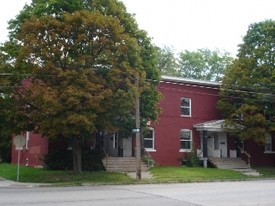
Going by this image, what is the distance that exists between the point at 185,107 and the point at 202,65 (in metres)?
34.0

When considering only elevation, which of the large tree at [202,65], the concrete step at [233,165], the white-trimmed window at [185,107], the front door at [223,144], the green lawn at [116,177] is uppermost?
the large tree at [202,65]

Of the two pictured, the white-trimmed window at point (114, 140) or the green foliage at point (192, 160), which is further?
the green foliage at point (192, 160)

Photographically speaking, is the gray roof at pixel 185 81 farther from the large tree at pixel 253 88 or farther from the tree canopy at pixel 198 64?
the tree canopy at pixel 198 64

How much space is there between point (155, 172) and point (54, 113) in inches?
404

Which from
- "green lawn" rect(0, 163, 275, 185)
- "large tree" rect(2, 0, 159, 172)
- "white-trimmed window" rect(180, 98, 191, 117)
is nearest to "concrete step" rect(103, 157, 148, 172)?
"green lawn" rect(0, 163, 275, 185)

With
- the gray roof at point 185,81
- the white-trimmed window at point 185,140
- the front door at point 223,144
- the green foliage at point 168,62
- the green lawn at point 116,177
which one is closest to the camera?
the green lawn at point 116,177

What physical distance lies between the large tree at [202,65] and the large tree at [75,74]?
1769 inches

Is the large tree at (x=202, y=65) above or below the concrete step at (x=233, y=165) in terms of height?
above

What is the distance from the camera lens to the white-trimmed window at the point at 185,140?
38438 mm

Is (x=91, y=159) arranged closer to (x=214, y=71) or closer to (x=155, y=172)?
(x=155, y=172)

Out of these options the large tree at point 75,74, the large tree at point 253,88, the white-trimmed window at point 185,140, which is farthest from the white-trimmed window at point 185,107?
the large tree at point 75,74

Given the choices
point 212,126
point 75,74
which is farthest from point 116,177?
point 212,126

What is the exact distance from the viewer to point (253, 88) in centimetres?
3700

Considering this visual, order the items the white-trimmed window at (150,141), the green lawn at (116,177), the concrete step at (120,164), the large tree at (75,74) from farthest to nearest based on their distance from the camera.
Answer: the white-trimmed window at (150,141)
the concrete step at (120,164)
the green lawn at (116,177)
the large tree at (75,74)
